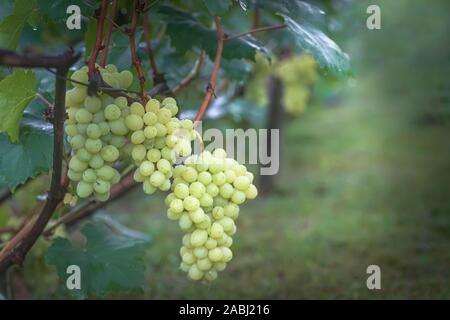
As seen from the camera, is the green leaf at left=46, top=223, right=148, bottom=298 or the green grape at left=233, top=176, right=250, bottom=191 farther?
the green leaf at left=46, top=223, right=148, bottom=298

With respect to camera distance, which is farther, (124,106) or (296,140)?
(296,140)

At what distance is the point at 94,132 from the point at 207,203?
0.72 feet

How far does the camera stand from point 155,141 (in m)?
0.96

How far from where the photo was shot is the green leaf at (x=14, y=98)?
3.17ft

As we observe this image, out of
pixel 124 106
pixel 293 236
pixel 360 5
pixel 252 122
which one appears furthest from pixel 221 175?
pixel 252 122

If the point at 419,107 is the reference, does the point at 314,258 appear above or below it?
below

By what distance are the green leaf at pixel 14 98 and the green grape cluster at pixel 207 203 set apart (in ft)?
0.94

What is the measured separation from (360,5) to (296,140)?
182cm

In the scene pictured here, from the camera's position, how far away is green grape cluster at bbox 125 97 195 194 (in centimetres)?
93

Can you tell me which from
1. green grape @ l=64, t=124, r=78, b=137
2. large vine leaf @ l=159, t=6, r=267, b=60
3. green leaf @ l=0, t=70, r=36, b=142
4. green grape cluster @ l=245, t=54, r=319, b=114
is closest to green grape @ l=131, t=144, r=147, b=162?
green grape @ l=64, t=124, r=78, b=137

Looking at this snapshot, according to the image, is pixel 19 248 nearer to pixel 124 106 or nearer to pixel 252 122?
pixel 124 106

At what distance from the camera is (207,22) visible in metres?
1.61

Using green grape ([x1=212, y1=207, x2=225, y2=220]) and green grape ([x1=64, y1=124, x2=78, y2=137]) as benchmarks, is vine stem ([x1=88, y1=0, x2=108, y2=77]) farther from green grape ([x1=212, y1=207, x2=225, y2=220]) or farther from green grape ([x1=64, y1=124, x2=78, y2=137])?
green grape ([x1=212, y1=207, x2=225, y2=220])

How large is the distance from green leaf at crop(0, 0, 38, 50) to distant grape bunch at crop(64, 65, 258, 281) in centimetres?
18
